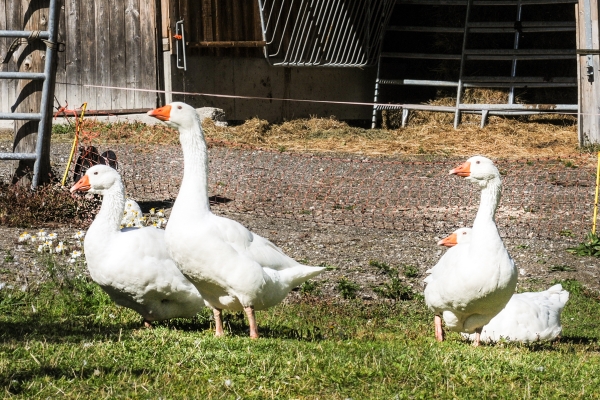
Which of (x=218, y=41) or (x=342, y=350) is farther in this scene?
(x=218, y=41)

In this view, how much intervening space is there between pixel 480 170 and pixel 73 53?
12.4 metres

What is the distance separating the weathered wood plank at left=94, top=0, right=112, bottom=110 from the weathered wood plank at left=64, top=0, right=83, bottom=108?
36cm

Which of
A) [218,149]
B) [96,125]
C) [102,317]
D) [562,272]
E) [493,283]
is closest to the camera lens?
[493,283]

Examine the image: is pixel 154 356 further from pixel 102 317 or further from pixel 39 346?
pixel 102 317

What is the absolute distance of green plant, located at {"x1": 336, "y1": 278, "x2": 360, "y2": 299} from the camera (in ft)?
28.0

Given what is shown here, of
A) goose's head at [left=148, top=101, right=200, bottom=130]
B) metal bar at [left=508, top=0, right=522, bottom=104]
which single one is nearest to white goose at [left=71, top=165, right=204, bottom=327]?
goose's head at [left=148, top=101, right=200, bottom=130]

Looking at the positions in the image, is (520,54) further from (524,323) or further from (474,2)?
(524,323)

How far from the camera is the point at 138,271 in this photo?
22.1ft

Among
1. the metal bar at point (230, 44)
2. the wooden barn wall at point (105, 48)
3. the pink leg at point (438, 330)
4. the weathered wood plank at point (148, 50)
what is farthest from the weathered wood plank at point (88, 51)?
the pink leg at point (438, 330)

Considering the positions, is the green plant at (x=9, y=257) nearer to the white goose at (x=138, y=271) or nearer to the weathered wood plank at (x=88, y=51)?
the white goose at (x=138, y=271)

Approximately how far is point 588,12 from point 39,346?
13402mm

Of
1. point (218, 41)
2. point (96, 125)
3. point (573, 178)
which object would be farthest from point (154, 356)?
point (218, 41)

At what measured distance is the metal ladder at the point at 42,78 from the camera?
10.4 meters

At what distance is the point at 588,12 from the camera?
1630cm
